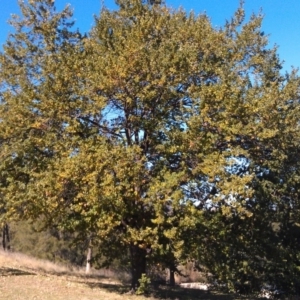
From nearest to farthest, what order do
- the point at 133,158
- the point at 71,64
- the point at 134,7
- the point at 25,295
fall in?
the point at 25,295 < the point at 133,158 < the point at 71,64 < the point at 134,7

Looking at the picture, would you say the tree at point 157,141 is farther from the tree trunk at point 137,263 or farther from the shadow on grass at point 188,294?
the shadow on grass at point 188,294

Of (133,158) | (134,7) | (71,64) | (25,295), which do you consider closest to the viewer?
(25,295)

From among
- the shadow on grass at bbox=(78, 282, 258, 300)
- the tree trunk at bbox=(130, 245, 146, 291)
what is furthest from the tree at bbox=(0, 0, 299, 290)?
the shadow on grass at bbox=(78, 282, 258, 300)

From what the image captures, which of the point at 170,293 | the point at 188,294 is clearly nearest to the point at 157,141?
the point at 170,293

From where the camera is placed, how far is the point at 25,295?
13000mm

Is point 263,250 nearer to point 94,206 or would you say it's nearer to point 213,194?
point 213,194

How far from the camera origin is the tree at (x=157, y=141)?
44.5ft

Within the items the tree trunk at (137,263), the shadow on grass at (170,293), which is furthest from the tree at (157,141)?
the shadow on grass at (170,293)

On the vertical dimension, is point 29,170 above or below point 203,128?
below

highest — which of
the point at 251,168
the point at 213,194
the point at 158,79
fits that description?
the point at 158,79

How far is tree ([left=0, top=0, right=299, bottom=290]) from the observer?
13555 mm

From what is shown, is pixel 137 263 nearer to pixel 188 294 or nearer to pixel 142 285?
pixel 142 285

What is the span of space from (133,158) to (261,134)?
3.71 meters

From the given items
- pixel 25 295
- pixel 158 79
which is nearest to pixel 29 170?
pixel 25 295
